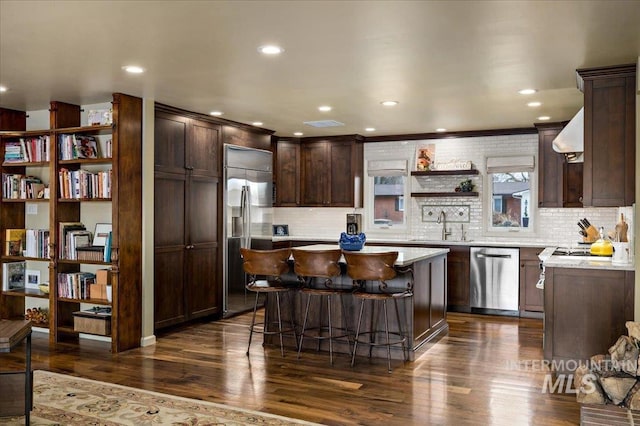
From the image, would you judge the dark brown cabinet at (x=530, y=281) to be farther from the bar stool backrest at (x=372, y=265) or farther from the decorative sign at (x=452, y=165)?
the bar stool backrest at (x=372, y=265)

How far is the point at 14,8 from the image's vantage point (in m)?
3.15

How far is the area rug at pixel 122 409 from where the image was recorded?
3578mm

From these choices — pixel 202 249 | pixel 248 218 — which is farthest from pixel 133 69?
pixel 248 218

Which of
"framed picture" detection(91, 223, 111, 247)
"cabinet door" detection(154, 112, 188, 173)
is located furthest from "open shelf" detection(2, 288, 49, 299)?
"cabinet door" detection(154, 112, 188, 173)

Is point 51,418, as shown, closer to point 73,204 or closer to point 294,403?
point 294,403

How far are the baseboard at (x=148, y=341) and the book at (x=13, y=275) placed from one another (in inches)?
74.6

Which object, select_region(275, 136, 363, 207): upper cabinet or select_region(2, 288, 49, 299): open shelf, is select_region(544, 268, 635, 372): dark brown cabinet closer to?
select_region(275, 136, 363, 207): upper cabinet

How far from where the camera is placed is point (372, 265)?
188 inches

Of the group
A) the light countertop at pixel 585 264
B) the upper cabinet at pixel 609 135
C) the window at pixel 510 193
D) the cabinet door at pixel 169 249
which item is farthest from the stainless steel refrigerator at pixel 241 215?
the upper cabinet at pixel 609 135

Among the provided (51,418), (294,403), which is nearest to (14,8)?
(51,418)

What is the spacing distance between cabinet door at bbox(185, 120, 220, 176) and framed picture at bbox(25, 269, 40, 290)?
2142 millimetres

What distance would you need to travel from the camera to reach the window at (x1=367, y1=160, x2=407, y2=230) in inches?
337

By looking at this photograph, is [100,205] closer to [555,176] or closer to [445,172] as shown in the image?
[445,172]

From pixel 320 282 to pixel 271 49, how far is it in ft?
7.97
